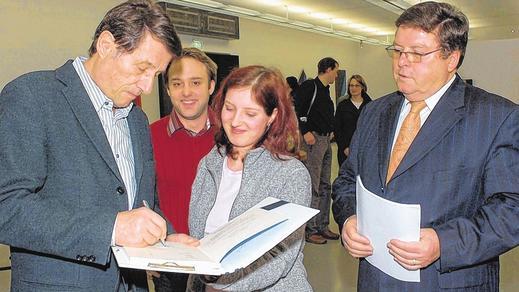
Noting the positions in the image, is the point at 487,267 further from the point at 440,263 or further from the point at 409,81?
the point at 409,81

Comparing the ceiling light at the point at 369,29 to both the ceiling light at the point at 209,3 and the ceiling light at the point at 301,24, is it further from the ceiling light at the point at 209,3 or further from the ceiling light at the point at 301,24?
the ceiling light at the point at 209,3

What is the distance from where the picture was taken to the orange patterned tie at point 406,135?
172 cm

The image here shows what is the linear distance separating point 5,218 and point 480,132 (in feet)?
4.40

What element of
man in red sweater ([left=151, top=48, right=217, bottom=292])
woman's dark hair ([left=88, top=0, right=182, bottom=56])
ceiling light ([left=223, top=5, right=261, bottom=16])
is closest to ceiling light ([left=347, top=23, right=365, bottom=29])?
ceiling light ([left=223, top=5, right=261, bottom=16])

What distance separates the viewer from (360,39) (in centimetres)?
1355

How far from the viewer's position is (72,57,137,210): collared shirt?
4.53 ft

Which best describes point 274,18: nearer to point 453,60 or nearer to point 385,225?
point 453,60

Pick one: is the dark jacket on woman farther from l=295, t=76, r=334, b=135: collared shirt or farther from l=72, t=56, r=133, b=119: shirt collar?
l=72, t=56, r=133, b=119: shirt collar

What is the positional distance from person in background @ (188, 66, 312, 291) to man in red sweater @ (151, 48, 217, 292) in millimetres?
350

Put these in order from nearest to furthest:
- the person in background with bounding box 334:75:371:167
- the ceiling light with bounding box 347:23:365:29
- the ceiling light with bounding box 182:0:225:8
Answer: the person in background with bounding box 334:75:371:167 → the ceiling light with bounding box 182:0:225:8 → the ceiling light with bounding box 347:23:365:29

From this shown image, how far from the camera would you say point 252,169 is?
1.70 meters

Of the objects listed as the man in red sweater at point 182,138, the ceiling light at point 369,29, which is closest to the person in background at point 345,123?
the man in red sweater at point 182,138

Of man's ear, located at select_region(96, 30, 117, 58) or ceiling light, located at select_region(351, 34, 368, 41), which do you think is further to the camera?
ceiling light, located at select_region(351, 34, 368, 41)

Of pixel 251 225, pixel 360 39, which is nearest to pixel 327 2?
pixel 360 39
